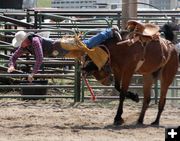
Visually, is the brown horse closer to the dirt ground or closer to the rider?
the rider

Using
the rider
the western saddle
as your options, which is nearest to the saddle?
the western saddle

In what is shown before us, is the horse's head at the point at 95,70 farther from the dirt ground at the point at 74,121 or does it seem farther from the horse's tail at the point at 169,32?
the horse's tail at the point at 169,32

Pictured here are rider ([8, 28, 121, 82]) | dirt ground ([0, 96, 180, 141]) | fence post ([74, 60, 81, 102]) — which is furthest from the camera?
fence post ([74, 60, 81, 102])

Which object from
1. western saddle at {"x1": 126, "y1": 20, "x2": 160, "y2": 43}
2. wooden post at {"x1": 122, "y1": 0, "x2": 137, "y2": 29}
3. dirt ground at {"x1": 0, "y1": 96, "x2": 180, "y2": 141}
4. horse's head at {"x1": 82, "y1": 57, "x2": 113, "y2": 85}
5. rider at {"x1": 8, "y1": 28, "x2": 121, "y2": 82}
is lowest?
dirt ground at {"x1": 0, "y1": 96, "x2": 180, "y2": 141}

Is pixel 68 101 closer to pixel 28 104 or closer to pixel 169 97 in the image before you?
pixel 28 104

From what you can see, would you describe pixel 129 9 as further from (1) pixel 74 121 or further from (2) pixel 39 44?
(2) pixel 39 44

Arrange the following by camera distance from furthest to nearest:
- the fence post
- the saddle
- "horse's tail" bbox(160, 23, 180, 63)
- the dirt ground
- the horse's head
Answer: the fence post → "horse's tail" bbox(160, 23, 180, 63) → the horse's head → the saddle → the dirt ground

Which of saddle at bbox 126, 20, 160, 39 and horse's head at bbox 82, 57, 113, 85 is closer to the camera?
saddle at bbox 126, 20, 160, 39

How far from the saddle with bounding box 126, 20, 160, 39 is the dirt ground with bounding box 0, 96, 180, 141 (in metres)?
1.36

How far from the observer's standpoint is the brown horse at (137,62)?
7293mm

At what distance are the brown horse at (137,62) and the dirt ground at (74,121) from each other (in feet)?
1.53

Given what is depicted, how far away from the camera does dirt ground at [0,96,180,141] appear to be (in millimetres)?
6395

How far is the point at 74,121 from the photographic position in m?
7.68

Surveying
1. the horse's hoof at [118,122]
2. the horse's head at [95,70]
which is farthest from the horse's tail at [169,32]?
the horse's hoof at [118,122]
